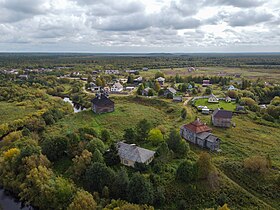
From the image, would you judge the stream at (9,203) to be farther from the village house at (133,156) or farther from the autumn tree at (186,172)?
the autumn tree at (186,172)

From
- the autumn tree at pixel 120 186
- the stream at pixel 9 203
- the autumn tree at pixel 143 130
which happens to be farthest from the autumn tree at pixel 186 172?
the stream at pixel 9 203

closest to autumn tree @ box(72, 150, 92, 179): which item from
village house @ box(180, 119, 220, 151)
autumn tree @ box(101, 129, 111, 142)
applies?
autumn tree @ box(101, 129, 111, 142)

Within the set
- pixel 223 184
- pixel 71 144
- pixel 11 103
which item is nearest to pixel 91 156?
pixel 71 144

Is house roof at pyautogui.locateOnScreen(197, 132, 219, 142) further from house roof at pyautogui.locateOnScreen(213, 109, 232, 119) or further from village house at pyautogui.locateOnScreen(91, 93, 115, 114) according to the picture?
village house at pyautogui.locateOnScreen(91, 93, 115, 114)

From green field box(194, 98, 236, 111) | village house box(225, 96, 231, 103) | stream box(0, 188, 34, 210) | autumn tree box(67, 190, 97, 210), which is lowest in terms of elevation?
stream box(0, 188, 34, 210)

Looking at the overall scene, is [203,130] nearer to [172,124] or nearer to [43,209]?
[172,124]

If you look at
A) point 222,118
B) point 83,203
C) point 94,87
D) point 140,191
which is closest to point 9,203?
point 83,203
